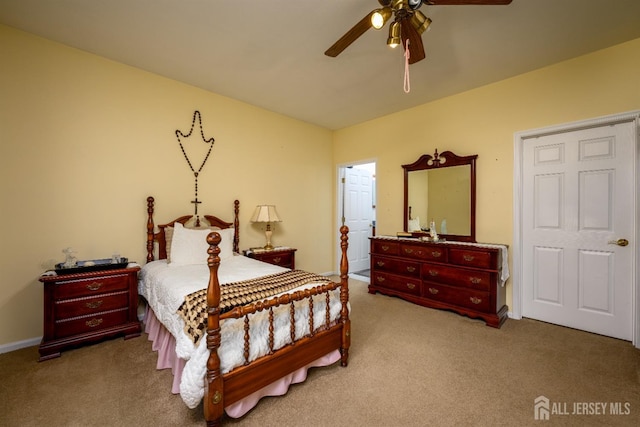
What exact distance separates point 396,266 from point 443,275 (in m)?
0.66

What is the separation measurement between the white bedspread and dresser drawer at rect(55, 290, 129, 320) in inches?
8.5

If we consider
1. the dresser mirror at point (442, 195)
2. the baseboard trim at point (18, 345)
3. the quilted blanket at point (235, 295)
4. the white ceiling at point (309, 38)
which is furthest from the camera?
the dresser mirror at point (442, 195)

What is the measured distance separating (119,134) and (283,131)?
2.24 metres

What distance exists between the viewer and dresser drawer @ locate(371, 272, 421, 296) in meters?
3.50

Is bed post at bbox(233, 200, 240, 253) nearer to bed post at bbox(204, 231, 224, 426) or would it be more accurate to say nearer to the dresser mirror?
bed post at bbox(204, 231, 224, 426)

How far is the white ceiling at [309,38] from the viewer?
204cm

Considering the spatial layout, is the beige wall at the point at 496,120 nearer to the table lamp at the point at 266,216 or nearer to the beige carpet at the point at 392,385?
the beige carpet at the point at 392,385

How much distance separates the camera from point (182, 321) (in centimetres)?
173

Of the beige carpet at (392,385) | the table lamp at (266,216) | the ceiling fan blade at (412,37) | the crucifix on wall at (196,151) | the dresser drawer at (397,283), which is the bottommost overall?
the beige carpet at (392,385)

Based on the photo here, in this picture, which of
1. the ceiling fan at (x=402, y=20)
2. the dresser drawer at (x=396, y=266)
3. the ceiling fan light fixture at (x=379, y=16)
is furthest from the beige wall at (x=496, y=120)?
the ceiling fan light fixture at (x=379, y=16)

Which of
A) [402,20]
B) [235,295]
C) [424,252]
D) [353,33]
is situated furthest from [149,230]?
[424,252]

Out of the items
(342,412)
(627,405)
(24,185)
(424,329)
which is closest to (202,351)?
(342,412)

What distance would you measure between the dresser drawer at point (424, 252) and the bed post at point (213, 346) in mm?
2773

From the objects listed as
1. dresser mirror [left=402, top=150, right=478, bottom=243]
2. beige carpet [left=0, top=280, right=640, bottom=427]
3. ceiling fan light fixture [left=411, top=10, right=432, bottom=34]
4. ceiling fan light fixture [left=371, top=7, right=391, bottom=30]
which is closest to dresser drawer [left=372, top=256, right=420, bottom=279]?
dresser mirror [left=402, top=150, right=478, bottom=243]
